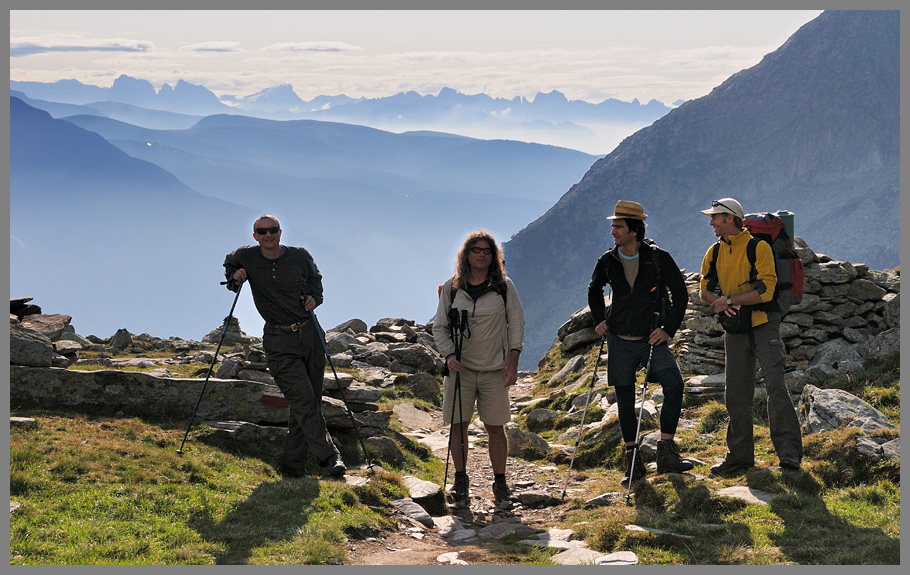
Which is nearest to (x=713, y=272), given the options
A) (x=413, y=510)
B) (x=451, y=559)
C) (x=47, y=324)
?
(x=413, y=510)

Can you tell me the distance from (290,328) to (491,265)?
9.75 ft

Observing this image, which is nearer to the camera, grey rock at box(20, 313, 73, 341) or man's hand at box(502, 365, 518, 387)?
man's hand at box(502, 365, 518, 387)

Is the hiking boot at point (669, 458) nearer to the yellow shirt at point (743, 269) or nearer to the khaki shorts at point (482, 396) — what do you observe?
the yellow shirt at point (743, 269)

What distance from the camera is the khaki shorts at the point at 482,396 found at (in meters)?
9.81

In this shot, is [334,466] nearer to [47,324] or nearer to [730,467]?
[730,467]

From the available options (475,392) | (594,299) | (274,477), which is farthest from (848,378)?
(274,477)

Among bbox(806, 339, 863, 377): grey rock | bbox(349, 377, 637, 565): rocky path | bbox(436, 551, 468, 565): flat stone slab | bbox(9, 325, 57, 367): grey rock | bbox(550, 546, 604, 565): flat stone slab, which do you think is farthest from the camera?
bbox(806, 339, 863, 377): grey rock

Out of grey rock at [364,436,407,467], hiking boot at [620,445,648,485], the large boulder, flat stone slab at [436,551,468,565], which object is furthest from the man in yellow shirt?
grey rock at [364,436,407,467]

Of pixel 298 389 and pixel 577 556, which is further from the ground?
pixel 298 389

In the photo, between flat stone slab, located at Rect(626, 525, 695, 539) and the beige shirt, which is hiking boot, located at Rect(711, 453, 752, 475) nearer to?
flat stone slab, located at Rect(626, 525, 695, 539)

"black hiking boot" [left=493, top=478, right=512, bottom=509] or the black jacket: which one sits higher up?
the black jacket

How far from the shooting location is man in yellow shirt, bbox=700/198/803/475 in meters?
9.33

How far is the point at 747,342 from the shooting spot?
31.8 feet

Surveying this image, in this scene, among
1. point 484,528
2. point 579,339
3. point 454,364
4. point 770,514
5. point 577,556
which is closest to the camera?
point 577,556
